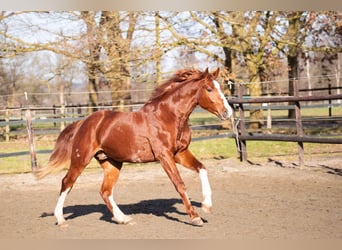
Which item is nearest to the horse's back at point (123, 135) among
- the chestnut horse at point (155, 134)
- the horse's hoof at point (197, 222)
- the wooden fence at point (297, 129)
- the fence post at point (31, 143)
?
the chestnut horse at point (155, 134)

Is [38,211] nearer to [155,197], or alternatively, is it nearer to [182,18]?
[155,197]

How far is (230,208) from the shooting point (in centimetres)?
461

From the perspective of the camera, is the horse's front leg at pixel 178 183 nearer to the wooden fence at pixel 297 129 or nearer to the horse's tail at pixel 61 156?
the horse's tail at pixel 61 156

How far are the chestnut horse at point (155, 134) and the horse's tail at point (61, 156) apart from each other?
126mm

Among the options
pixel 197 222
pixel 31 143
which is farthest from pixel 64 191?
pixel 31 143

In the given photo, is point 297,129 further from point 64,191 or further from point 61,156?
point 64,191

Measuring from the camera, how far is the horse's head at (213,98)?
4.14 m

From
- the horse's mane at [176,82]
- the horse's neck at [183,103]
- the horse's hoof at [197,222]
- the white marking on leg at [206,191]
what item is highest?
the horse's mane at [176,82]

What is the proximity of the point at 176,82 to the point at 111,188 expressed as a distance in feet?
4.03

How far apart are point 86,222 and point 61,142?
2.91ft

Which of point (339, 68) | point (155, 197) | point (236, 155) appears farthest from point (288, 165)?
point (339, 68)

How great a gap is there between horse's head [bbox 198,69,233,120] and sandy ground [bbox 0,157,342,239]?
0.98m

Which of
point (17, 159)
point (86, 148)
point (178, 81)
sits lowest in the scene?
point (17, 159)

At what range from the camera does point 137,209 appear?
493 centimetres
